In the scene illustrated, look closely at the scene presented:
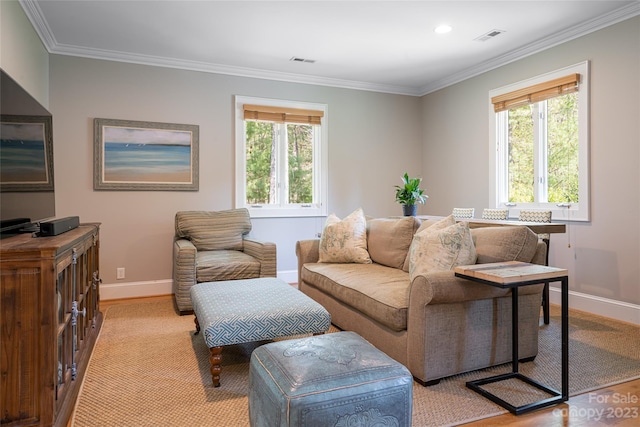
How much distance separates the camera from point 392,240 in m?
3.24

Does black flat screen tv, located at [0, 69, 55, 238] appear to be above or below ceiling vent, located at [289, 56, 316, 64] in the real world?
below

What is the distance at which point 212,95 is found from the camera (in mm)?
4609

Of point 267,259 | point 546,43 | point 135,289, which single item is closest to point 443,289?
point 267,259

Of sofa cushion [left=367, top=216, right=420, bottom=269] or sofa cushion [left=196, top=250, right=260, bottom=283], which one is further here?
sofa cushion [left=196, top=250, right=260, bottom=283]

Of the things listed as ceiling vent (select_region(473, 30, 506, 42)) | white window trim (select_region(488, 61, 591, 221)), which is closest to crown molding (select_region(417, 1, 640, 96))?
white window trim (select_region(488, 61, 591, 221))

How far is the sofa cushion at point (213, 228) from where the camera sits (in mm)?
4055

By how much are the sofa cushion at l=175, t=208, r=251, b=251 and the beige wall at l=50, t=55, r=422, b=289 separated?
0.41 meters

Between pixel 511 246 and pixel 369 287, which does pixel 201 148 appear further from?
pixel 511 246

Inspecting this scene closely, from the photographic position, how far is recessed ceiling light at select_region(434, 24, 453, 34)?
3.61 metres

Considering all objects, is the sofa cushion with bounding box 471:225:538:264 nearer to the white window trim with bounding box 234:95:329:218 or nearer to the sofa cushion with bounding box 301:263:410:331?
the sofa cushion with bounding box 301:263:410:331

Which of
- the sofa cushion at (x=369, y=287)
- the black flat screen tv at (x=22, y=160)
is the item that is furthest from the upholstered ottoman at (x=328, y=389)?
the black flat screen tv at (x=22, y=160)

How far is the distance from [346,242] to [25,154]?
2.32 m

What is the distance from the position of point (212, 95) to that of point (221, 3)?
1.54 metres

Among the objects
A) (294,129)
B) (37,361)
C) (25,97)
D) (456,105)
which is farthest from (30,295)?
(456,105)
